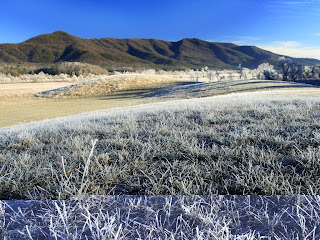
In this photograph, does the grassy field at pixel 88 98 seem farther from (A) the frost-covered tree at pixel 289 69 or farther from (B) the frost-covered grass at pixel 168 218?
(A) the frost-covered tree at pixel 289 69

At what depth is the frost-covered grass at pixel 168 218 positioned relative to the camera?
113cm

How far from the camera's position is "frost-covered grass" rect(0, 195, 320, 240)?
1.13 meters

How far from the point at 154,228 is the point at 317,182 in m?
1.38

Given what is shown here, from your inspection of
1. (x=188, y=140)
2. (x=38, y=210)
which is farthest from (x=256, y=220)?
(x=188, y=140)

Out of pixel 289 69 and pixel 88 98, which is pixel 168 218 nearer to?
pixel 88 98

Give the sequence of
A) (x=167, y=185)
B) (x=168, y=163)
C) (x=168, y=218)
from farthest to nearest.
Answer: (x=168, y=163), (x=167, y=185), (x=168, y=218)

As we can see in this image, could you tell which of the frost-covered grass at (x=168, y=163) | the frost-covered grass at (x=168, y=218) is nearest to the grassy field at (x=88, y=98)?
the frost-covered grass at (x=168, y=163)

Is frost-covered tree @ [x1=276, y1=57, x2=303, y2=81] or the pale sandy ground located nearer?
the pale sandy ground

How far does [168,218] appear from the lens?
1261 millimetres

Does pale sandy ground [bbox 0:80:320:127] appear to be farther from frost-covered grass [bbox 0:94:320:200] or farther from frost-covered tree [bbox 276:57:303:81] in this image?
frost-covered tree [bbox 276:57:303:81]

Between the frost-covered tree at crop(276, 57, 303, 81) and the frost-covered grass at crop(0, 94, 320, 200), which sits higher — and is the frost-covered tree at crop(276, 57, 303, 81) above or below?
above

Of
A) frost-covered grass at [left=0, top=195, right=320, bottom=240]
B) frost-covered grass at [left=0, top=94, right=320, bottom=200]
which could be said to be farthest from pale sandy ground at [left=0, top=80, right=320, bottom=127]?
frost-covered grass at [left=0, top=195, right=320, bottom=240]

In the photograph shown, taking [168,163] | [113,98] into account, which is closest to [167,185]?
[168,163]

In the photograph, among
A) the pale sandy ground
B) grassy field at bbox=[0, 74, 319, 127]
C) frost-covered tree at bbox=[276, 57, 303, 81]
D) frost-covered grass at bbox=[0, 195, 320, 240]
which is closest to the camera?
frost-covered grass at bbox=[0, 195, 320, 240]
